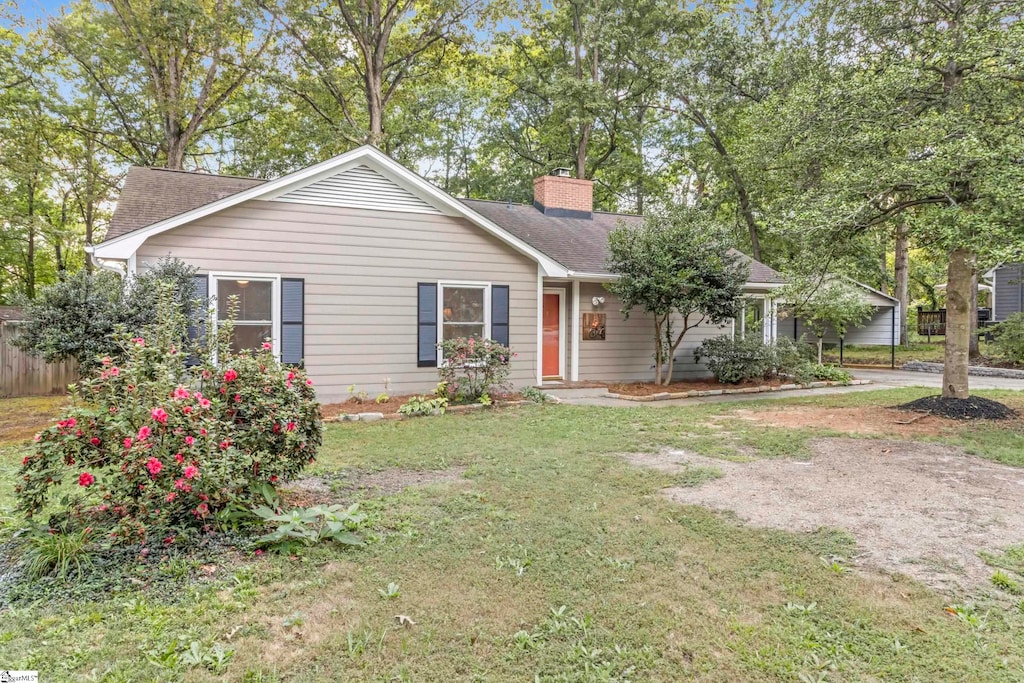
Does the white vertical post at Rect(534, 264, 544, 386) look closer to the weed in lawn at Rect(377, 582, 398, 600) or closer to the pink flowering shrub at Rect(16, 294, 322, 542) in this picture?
the pink flowering shrub at Rect(16, 294, 322, 542)

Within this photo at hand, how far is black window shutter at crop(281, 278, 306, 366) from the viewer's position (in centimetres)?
874

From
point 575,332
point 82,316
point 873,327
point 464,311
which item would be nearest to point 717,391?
point 575,332

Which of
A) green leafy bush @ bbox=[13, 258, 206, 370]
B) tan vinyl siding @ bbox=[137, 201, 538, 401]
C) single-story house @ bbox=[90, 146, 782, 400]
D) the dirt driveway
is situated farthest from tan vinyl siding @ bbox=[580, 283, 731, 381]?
green leafy bush @ bbox=[13, 258, 206, 370]

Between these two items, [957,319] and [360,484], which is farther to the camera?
[957,319]

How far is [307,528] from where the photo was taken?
365 centimetres

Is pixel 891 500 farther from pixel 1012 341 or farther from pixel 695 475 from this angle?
pixel 1012 341

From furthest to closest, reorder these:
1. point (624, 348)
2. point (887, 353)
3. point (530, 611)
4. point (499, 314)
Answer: point (887, 353)
point (624, 348)
point (499, 314)
point (530, 611)

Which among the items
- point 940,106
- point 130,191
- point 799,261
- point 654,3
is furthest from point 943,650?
point 654,3

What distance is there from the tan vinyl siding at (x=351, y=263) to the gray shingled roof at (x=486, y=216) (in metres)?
0.60

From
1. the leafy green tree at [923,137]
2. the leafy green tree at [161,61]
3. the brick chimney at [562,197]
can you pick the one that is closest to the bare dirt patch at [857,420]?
the leafy green tree at [923,137]

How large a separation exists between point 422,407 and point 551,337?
4.07 meters

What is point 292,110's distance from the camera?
64.3ft

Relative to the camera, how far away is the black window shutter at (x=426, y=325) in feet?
31.8

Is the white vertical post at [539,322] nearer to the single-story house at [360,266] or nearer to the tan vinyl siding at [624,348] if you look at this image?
the single-story house at [360,266]
